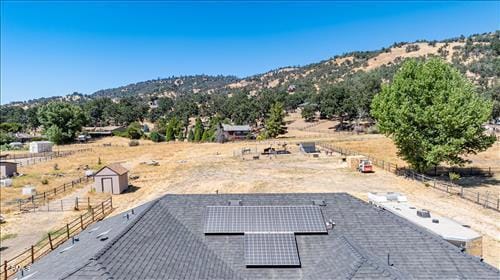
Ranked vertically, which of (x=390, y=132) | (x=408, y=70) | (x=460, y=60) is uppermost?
(x=460, y=60)

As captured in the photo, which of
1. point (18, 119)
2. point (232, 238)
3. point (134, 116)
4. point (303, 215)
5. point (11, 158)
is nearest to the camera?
point (232, 238)

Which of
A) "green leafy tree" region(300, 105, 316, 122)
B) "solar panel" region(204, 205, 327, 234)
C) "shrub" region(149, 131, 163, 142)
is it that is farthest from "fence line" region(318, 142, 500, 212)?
"green leafy tree" region(300, 105, 316, 122)

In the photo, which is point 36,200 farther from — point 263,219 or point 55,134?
point 55,134

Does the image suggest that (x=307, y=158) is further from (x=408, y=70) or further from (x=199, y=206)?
(x=199, y=206)

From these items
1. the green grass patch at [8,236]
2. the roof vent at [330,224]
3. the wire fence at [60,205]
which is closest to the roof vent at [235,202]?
the roof vent at [330,224]

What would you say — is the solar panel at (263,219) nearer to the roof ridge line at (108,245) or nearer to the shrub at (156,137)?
the roof ridge line at (108,245)

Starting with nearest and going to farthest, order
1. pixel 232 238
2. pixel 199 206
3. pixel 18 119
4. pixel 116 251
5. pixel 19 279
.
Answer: pixel 116 251 → pixel 19 279 → pixel 232 238 → pixel 199 206 → pixel 18 119

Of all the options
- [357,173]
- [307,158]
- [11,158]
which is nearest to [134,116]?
[11,158]
